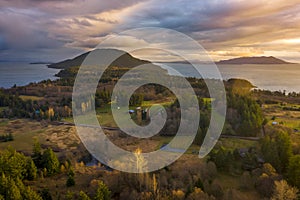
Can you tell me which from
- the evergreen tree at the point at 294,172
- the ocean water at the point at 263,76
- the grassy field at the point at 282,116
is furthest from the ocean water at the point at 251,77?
the evergreen tree at the point at 294,172

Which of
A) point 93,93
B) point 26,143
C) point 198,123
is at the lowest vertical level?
point 26,143

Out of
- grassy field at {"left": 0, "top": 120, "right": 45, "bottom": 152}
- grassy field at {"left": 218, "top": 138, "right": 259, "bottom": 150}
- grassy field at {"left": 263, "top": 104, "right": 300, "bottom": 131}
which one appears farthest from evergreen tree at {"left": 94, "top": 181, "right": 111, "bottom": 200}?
grassy field at {"left": 263, "top": 104, "right": 300, "bottom": 131}

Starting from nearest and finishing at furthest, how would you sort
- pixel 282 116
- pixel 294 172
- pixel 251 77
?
pixel 294 172 → pixel 282 116 → pixel 251 77

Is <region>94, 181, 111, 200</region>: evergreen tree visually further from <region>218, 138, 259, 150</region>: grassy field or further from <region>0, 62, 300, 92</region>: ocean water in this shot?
<region>0, 62, 300, 92</region>: ocean water

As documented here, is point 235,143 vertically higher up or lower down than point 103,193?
higher up

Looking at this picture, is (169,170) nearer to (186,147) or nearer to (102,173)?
(102,173)

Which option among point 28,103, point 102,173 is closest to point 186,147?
point 102,173

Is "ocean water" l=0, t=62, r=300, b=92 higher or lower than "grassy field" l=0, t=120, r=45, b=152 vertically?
higher

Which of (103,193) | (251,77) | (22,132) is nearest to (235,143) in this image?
(103,193)

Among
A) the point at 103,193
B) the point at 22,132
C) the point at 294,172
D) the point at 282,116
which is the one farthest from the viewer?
the point at 282,116

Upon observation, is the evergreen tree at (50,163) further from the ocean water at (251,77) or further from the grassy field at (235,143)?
the ocean water at (251,77)

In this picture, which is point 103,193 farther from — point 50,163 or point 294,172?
point 294,172
